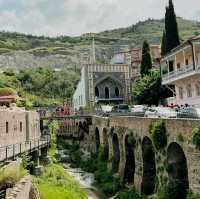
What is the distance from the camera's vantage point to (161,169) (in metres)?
24.3

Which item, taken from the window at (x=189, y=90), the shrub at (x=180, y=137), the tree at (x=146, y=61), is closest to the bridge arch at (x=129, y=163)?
the shrub at (x=180, y=137)

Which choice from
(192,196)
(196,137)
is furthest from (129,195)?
(196,137)

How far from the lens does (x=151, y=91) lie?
56719 mm

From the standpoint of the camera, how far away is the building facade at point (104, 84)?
6850 centimetres

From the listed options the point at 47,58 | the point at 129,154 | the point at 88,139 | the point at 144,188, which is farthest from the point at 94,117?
the point at 47,58

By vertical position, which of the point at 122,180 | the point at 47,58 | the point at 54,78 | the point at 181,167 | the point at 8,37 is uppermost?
the point at 8,37

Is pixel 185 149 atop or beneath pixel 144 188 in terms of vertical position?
atop

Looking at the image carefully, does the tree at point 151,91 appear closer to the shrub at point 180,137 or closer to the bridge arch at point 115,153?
the bridge arch at point 115,153

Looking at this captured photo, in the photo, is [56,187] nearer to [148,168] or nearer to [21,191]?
[148,168]

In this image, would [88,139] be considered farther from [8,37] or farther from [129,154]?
[8,37]

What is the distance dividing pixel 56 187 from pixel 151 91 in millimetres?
32971

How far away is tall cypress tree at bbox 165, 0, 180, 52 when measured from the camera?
52781 millimetres

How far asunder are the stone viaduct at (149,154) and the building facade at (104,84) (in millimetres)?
23953

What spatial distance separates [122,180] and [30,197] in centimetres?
1595
